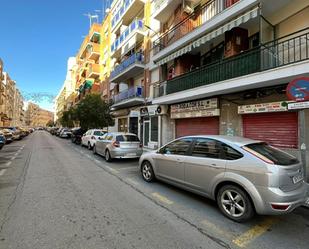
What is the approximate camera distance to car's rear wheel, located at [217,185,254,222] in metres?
4.21

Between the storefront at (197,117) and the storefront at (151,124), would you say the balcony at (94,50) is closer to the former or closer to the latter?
the storefront at (151,124)

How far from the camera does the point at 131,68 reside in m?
19.5

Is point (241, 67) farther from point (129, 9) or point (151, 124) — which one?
point (129, 9)

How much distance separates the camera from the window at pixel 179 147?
19.3 feet

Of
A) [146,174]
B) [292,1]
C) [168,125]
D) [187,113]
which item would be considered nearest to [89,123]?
[168,125]

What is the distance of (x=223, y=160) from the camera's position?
188 inches

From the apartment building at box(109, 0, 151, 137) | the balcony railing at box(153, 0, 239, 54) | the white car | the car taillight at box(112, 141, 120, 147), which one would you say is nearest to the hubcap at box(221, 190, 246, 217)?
the car taillight at box(112, 141, 120, 147)

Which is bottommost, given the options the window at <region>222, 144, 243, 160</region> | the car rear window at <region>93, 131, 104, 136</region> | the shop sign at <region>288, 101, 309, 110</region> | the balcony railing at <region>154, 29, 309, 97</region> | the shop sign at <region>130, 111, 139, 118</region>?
the window at <region>222, 144, 243, 160</region>

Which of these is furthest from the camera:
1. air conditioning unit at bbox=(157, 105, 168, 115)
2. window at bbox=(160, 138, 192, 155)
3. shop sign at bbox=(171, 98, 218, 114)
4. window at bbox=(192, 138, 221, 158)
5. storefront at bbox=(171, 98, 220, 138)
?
air conditioning unit at bbox=(157, 105, 168, 115)

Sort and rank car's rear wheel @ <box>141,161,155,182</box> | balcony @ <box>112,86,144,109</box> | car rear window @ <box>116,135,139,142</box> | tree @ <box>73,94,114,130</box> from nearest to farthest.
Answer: car's rear wheel @ <box>141,161,155,182</box> → car rear window @ <box>116,135,139,142</box> → balcony @ <box>112,86,144,109</box> → tree @ <box>73,94,114,130</box>

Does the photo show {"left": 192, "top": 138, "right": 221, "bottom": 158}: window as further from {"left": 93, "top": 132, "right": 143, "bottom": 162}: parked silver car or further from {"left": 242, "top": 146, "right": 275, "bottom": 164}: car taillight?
{"left": 93, "top": 132, "right": 143, "bottom": 162}: parked silver car

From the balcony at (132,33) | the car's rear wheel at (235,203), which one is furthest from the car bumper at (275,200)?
the balcony at (132,33)

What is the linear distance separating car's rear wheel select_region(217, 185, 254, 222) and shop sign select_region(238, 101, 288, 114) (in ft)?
16.1

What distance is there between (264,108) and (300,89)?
3.65m
